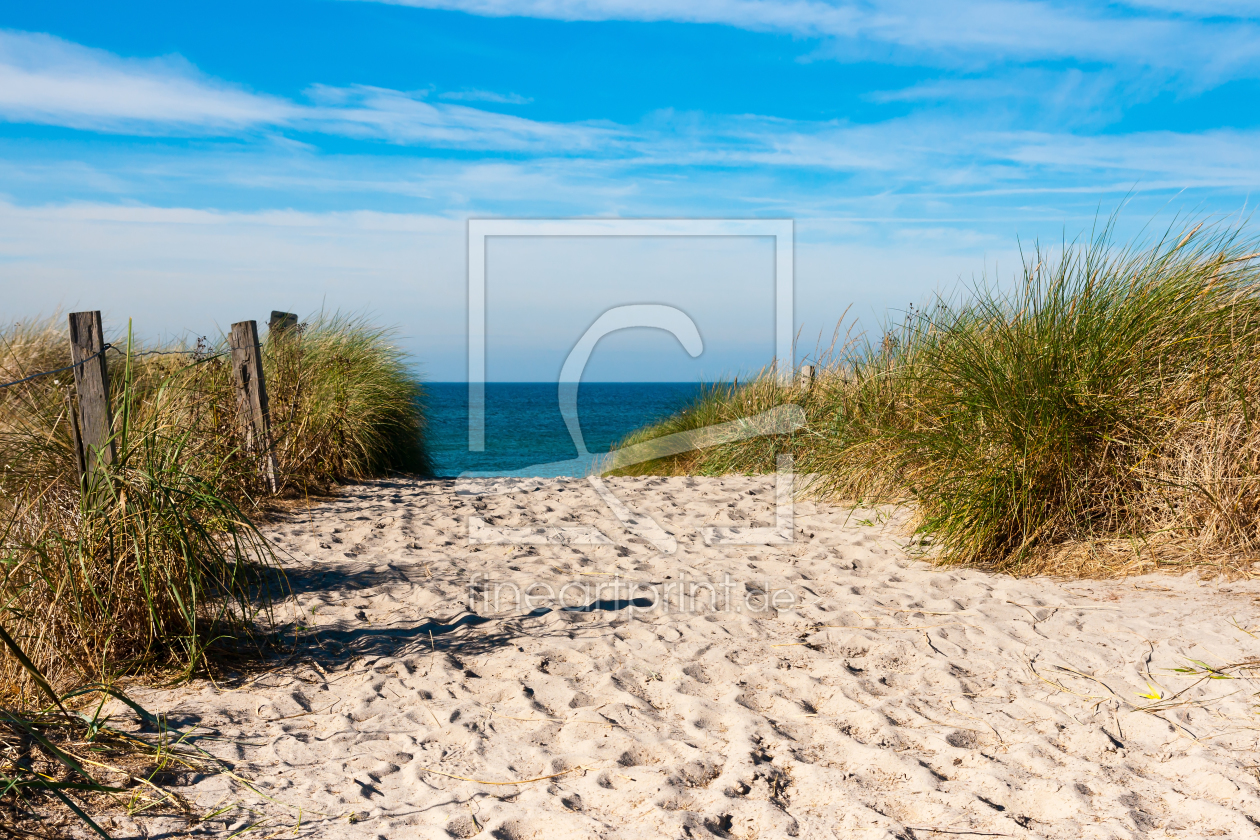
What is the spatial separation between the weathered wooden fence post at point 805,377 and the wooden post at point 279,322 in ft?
17.0

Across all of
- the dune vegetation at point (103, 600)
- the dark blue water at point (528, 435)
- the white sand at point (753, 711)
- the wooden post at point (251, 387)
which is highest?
the wooden post at point (251, 387)

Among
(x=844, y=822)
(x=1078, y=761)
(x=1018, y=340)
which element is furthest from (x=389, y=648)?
(x=1018, y=340)

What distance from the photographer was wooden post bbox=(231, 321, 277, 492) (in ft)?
20.3

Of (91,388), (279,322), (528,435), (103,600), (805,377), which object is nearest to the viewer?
(103,600)

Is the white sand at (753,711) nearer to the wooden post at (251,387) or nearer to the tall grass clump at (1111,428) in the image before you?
the tall grass clump at (1111,428)

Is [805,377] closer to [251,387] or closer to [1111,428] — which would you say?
[1111,428]

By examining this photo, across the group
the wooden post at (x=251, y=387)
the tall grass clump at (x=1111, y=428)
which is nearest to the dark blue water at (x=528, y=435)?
the wooden post at (x=251, y=387)

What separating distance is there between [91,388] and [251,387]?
134 inches

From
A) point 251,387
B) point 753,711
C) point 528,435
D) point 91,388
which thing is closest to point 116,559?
point 91,388

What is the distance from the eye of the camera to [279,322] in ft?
25.5

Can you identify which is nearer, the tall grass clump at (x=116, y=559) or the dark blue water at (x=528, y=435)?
the tall grass clump at (x=116, y=559)

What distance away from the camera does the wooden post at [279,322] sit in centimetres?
764

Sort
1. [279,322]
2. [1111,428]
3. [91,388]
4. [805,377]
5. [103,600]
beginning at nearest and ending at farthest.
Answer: [103,600] → [91,388] → [1111,428] → [279,322] → [805,377]

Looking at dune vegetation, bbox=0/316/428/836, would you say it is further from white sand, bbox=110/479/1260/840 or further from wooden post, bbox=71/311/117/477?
white sand, bbox=110/479/1260/840
